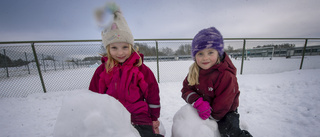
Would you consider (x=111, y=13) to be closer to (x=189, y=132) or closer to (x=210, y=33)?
(x=210, y=33)

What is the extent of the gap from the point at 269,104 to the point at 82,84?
6.36 meters

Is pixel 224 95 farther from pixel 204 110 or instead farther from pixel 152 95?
pixel 152 95

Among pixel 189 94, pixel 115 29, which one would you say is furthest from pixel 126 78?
pixel 189 94

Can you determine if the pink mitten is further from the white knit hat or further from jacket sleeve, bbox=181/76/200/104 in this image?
the white knit hat

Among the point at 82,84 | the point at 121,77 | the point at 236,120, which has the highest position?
the point at 121,77

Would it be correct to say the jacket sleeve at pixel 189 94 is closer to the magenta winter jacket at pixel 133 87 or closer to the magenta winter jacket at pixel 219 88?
the magenta winter jacket at pixel 219 88

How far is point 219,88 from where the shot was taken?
116 centimetres

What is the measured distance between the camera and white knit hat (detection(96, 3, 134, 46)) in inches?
47.5

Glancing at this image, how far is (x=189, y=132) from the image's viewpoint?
1012 mm

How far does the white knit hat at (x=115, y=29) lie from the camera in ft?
3.96

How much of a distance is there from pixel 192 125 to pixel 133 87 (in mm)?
693

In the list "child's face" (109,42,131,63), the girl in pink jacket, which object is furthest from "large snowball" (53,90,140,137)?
"child's face" (109,42,131,63)

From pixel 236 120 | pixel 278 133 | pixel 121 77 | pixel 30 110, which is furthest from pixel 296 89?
pixel 30 110

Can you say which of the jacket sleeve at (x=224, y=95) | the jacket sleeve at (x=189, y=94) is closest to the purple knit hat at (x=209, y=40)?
the jacket sleeve at (x=224, y=95)
